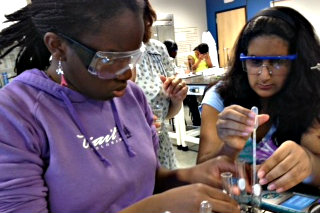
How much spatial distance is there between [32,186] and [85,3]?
445mm

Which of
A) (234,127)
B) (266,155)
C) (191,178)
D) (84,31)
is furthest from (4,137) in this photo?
(266,155)

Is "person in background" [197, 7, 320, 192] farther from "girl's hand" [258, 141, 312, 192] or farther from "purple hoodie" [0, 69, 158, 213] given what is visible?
"purple hoodie" [0, 69, 158, 213]

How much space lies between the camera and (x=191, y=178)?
1.01 m

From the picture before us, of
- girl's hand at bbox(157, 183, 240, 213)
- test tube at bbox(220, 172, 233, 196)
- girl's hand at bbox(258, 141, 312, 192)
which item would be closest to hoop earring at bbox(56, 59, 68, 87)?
girl's hand at bbox(157, 183, 240, 213)

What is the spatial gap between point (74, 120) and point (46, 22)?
264 mm

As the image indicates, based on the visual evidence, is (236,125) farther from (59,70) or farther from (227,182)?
(59,70)

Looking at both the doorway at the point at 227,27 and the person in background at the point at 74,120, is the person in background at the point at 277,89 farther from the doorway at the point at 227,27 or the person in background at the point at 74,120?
the doorway at the point at 227,27

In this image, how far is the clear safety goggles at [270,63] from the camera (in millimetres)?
1254

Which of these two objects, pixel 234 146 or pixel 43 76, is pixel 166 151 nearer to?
pixel 234 146

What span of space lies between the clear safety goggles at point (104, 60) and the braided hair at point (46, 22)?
4 centimetres

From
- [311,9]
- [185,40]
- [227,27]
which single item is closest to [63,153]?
[311,9]

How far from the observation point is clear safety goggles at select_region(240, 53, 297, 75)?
4.11 ft

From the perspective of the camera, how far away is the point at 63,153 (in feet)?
2.40

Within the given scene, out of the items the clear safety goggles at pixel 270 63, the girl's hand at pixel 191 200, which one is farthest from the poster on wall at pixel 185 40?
the girl's hand at pixel 191 200
